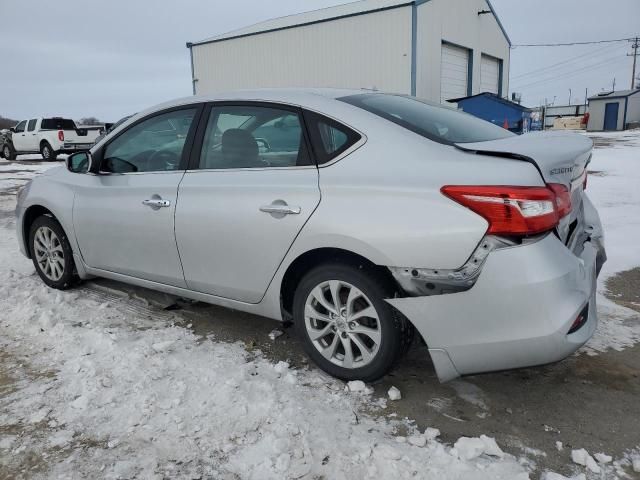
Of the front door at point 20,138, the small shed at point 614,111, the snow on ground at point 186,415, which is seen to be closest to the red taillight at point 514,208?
A: the snow on ground at point 186,415

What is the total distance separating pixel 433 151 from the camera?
245cm

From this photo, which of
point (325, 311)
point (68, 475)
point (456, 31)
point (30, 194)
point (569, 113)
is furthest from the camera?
point (569, 113)

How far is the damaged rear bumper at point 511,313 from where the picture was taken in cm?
219

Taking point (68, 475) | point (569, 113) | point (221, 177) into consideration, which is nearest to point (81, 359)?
point (68, 475)

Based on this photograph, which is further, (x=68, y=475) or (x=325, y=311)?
(x=325, y=311)

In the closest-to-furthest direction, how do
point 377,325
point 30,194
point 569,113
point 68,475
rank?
1. point 68,475
2. point 377,325
3. point 30,194
4. point 569,113

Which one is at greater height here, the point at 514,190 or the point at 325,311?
the point at 514,190

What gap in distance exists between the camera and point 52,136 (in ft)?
66.7

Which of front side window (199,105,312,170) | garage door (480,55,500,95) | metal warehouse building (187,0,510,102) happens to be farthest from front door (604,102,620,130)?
front side window (199,105,312,170)

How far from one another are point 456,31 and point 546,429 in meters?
20.3

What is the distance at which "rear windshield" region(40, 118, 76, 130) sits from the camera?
2062cm

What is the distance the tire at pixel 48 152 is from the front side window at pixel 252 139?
2001 cm

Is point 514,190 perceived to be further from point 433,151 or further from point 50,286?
point 50,286

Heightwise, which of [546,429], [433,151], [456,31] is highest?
[456,31]
